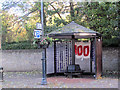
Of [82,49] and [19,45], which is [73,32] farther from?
[19,45]

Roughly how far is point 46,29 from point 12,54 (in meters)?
4.60

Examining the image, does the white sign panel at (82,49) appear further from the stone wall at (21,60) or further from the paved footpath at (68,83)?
the stone wall at (21,60)

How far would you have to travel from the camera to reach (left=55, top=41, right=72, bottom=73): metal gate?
53.8 feet

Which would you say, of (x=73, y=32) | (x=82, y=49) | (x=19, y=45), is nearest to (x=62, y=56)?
(x=82, y=49)

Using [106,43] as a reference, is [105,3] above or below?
above

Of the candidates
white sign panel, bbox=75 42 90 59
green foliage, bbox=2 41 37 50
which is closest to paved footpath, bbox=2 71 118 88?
white sign panel, bbox=75 42 90 59

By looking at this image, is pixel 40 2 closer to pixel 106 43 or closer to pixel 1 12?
pixel 1 12

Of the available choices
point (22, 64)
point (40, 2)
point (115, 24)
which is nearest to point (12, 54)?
point (22, 64)

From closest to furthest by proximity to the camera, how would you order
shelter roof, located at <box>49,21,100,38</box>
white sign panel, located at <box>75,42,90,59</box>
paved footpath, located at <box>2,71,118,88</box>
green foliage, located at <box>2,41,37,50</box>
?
paved footpath, located at <box>2,71,118,88</box> < shelter roof, located at <box>49,21,100,38</box> < white sign panel, located at <box>75,42,90,59</box> < green foliage, located at <box>2,41,37,50</box>

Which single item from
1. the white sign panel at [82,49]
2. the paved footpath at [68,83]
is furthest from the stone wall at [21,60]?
the paved footpath at [68,83]

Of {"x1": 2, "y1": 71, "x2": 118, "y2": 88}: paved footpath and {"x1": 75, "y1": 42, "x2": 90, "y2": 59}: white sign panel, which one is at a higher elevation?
{"x1": 75, "y1": 42, "x2": 90, "y2": 59}: white sign panel

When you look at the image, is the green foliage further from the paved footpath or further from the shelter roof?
the paved footpath

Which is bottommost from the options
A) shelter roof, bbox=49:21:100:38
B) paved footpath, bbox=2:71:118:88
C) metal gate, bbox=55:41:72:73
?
paved footpath, bbox=2:71:118:88

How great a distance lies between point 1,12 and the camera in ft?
72.5
